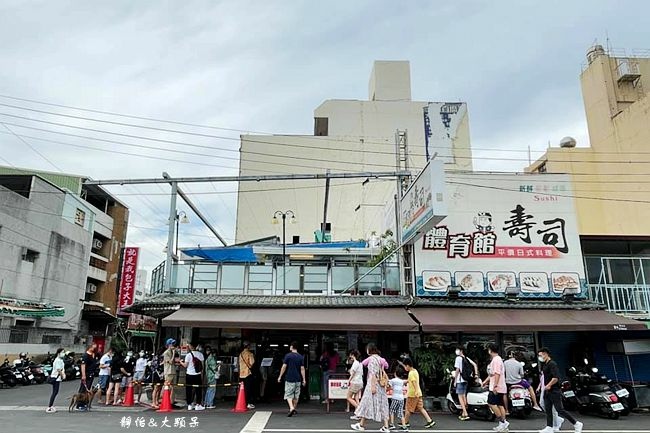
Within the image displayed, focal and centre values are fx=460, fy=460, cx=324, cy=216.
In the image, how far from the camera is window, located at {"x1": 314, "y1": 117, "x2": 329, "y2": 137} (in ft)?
124

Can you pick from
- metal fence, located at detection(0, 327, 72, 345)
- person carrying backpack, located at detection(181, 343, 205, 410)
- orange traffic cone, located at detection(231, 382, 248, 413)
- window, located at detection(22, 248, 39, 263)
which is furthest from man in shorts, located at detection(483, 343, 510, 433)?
window, located at detection(22, 248, 39, 263)

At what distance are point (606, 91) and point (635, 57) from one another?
3.09 m

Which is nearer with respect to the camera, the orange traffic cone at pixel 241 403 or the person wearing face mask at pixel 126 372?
the orange traffic cone at pixel 241 403

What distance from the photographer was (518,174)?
14875 mm

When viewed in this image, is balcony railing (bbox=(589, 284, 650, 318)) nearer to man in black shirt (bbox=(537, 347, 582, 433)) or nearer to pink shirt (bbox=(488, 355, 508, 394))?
pink shirt (bbox=(488, 355, 508, 394))

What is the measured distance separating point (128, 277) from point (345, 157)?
17771 millimetres

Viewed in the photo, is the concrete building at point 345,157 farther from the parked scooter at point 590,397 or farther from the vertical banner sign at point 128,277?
the parked scooter at point 590,397

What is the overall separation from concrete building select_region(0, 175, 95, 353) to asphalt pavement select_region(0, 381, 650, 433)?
12.6m

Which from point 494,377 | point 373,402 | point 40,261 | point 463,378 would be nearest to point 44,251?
point 40,261

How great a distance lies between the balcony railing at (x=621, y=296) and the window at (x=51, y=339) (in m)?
30.1

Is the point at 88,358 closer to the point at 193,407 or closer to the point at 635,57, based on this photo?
the point at 193,407

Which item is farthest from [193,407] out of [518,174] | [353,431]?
[518,174]

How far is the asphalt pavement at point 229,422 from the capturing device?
9531mm

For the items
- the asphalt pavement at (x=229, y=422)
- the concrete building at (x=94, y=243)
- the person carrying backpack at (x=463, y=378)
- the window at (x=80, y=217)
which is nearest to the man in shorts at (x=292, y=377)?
the asphalt pavement at (x=229, y=422)
